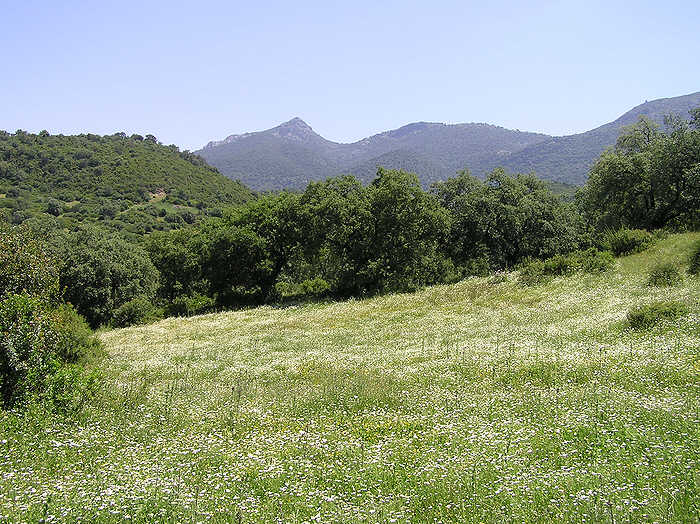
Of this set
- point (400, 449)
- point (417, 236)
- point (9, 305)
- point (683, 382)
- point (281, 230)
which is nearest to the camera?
point (400, 449)

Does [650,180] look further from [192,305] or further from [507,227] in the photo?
[192,305]

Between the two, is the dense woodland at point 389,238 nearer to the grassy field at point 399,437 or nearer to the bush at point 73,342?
the bush at point 73,342

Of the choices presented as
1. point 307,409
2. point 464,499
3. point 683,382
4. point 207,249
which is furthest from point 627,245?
point 207,249

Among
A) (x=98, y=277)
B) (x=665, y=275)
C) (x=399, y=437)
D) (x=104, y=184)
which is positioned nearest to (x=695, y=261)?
(x=665, y=275)

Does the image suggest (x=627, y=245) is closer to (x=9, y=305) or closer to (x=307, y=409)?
(x=307, y=409)

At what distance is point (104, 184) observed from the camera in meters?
118

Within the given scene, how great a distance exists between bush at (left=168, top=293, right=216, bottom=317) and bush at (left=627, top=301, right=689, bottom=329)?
4342cm

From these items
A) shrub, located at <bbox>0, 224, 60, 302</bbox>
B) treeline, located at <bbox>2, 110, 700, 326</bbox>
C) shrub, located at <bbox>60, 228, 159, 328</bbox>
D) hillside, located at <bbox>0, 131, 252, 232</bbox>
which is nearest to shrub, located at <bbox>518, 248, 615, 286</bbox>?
treeline, located at <bbox>2, 110, 700, 326</bbox>

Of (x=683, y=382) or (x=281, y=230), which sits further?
(x=281, y=230)

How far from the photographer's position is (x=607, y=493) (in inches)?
234

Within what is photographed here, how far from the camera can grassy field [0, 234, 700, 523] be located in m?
6.29

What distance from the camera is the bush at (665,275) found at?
23.1 meters

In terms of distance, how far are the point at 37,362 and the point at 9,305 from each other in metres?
1.85

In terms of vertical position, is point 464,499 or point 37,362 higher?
point 37,362
